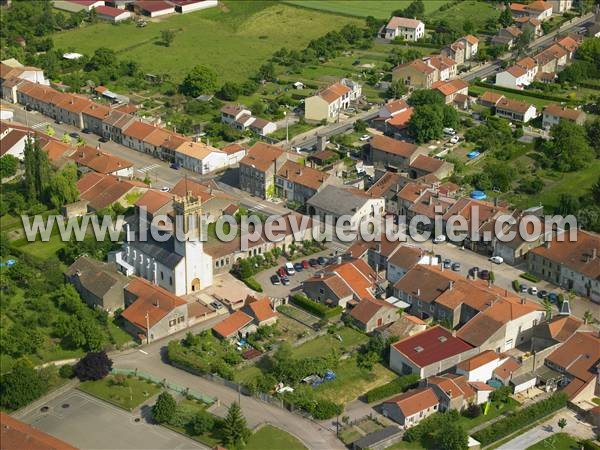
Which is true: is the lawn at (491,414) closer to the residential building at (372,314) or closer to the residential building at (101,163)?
the residential building at (372,314)

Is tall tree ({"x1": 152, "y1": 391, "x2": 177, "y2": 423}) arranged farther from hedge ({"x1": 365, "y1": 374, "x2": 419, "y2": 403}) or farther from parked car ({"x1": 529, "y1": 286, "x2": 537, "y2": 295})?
parked car ({"x1": 529, "y1": 286, "x2": 537, "y2": 295})

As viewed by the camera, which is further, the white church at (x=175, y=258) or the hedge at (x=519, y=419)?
the white church at (x=175, y=258)

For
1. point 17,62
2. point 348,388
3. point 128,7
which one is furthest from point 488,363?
point 128,7

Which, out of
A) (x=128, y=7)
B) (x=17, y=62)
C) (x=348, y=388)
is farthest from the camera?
(x=128, y=7)

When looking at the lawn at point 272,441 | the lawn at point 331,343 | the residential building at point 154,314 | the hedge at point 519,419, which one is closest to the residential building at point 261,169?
the residential building at point 154,314

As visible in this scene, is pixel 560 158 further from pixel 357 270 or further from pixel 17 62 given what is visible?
pixel 17 62

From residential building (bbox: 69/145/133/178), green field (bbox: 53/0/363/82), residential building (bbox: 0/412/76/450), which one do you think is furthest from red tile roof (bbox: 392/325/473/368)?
green field (bbox: 53/0/363/82)

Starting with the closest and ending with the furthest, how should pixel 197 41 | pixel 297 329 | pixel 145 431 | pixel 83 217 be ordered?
pixel 145 431 < pixel 297 329 < pixel 83 217 < pixel 197 41
